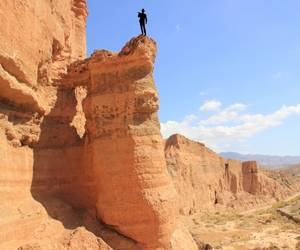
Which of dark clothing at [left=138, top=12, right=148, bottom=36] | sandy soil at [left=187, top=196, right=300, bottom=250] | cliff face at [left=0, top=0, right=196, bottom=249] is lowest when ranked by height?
sandy soil at [left=187, top=196, right=300, bottom=250]

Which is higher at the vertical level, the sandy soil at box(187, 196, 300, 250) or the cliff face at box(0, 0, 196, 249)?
the cliff face at box(0, 0, 196, 249)

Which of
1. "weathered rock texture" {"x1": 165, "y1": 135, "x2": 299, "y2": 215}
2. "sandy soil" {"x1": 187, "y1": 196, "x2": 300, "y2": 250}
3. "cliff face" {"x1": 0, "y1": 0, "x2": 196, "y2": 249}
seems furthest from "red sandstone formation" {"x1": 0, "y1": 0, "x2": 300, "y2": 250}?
"weathered rock texture" {"x1": 165, "y1": 135, "x2": 299, "y2": 215}

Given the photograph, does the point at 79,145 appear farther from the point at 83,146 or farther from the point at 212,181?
the point at 212,181

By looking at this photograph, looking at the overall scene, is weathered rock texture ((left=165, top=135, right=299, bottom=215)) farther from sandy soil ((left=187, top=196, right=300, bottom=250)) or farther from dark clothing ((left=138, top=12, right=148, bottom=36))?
dark clothing ((left=138, top=12, right=148, bottom=36))

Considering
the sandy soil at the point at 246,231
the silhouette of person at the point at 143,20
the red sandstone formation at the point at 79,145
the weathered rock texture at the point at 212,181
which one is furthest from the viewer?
A: the weathered rock texture at the point at 212,181

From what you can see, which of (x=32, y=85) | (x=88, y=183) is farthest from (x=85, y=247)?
(x=32, y=85)

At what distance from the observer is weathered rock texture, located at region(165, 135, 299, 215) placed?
1248 inches

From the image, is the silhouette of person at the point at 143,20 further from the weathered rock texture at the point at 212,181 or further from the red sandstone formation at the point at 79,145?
the weathered rock texture at the point at 212,181

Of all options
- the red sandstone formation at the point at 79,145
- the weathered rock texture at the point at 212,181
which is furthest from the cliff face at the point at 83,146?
the weathered rock texture at the point at 212,181

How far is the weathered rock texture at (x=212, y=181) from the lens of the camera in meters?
31.7

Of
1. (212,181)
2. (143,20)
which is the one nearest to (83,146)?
(143,20)

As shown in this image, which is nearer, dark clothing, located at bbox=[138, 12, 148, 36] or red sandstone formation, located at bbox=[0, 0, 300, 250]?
red sandstone formation, located at bbox=[0, 0, 300, 250]

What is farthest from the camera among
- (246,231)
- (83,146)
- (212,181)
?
(212,181)

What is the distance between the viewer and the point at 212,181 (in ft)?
123
